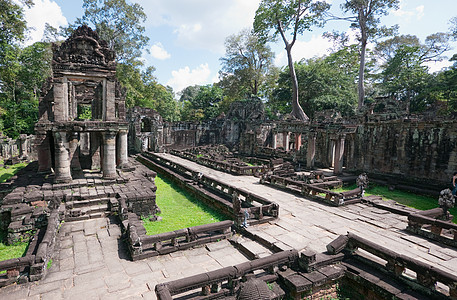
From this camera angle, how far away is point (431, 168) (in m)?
14.7

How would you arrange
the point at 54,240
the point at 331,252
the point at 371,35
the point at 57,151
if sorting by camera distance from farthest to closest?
the point at 371,35 < the point at 57,151 < the point at 54,240 < the point at 331,252

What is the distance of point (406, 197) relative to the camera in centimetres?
1366

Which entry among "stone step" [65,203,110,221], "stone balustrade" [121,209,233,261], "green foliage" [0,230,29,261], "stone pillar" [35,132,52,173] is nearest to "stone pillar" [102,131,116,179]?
"stone step" [65,203,110,221]

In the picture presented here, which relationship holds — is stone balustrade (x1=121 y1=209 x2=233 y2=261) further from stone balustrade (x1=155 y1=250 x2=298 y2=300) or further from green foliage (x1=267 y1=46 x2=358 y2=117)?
green foliage (x1=267 y1=46 x2=358 y2=117)

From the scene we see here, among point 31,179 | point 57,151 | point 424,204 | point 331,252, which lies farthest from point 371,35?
point 31,179

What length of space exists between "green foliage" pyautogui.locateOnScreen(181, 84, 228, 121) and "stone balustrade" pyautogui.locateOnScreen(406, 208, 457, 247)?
4146 centimetres

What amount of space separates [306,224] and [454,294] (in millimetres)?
4567

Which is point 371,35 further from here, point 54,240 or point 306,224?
point 54,240

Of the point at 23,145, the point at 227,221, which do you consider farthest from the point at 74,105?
the point at 23,145

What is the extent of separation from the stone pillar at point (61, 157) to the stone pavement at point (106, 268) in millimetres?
4074

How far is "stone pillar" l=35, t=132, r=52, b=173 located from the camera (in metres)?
13.8

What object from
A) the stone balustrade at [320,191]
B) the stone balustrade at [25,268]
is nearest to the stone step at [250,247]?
the stone balustrade at [25,268]

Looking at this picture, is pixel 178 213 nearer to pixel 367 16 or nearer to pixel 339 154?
pixel 339 154

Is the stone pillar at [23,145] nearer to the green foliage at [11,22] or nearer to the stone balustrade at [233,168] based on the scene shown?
the green foliage at [11,22]
